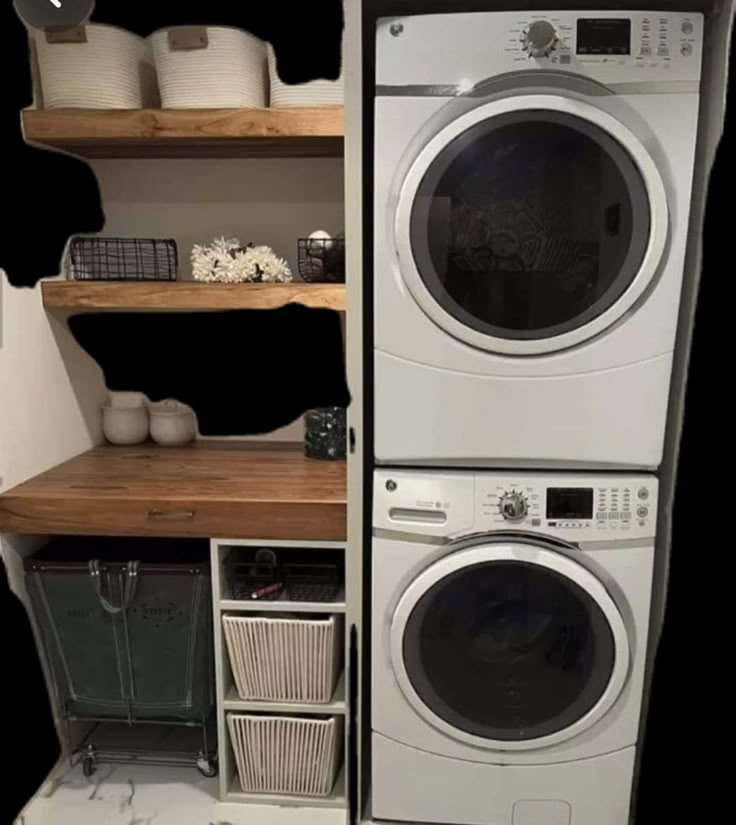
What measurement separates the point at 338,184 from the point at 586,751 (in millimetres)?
1698

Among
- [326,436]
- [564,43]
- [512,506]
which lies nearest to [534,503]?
[512,506]

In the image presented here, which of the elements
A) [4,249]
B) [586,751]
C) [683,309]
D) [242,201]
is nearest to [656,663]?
[586,751]

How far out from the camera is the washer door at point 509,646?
63.2 inches

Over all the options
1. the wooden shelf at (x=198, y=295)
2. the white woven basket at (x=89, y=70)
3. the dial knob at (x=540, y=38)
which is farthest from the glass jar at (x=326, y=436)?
the dial knob at (x=540, y=38)

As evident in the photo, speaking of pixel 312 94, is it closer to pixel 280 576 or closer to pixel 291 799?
pixel 280 576

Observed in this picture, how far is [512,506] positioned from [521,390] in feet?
0.87

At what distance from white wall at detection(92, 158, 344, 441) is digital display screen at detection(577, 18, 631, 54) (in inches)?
34.0

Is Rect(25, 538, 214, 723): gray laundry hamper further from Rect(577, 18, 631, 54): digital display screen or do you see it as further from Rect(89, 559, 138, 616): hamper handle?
Rect(577, 18, 631, 54): digital display screen

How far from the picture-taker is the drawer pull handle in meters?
1.72

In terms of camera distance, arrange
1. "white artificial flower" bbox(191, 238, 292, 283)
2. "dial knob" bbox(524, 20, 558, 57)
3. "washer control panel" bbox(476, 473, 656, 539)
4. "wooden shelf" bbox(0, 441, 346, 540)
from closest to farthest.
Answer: "dial knob" bbox(524, 20, 558, 57) → "washer control panel" bbox(476, 473, 656, 539) → "wooden shelf" bbox(0, 441, 346, 540) → "white artificial flower" bbox(191, 238, 292, 283)

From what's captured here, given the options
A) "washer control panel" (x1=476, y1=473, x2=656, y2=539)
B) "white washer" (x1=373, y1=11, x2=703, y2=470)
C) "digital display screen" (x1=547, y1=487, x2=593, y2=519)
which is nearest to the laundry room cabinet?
"white washer" (x1=373, y1=11, x2=703, y2=470)

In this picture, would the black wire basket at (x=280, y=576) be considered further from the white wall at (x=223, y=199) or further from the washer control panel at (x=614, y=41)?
the washer control panel at (x=614, y=41)

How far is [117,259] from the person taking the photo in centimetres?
209

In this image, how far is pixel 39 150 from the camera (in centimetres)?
195
